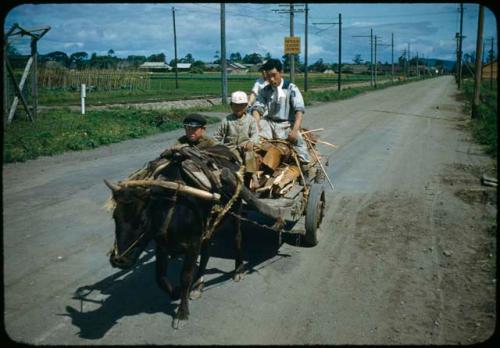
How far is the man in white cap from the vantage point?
654cm

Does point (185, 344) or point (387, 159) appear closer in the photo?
point (185, 344)

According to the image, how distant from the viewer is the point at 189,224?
189 inches

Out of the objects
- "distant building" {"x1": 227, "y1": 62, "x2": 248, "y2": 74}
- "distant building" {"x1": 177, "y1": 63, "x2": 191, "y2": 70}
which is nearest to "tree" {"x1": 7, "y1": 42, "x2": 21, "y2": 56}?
"distant building" {"x1": 227, "y1": 62, "x2": 248, "y2": 74}

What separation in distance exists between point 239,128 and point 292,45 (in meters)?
31.6

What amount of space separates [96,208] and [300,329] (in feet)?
17.8

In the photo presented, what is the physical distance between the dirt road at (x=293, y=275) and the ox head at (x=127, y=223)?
2.56ft

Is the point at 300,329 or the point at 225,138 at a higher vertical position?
the point at 225,138

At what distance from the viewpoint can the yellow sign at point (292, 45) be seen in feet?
120

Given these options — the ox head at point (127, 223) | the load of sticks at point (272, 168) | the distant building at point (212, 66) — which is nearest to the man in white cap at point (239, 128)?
the load of sticks at point (272, 168)

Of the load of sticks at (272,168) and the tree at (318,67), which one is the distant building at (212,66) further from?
the load of sticks at (272,168)

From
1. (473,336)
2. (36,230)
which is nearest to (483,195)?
(473,336)

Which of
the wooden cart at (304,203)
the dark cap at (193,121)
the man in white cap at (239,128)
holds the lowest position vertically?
the wooden cart at (304,203)

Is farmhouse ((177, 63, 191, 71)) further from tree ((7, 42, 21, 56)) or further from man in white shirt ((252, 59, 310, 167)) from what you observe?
man in white shirt ((252, 59, 310, 167))

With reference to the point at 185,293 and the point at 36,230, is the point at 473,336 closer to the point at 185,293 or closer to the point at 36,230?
the point at 185,293
